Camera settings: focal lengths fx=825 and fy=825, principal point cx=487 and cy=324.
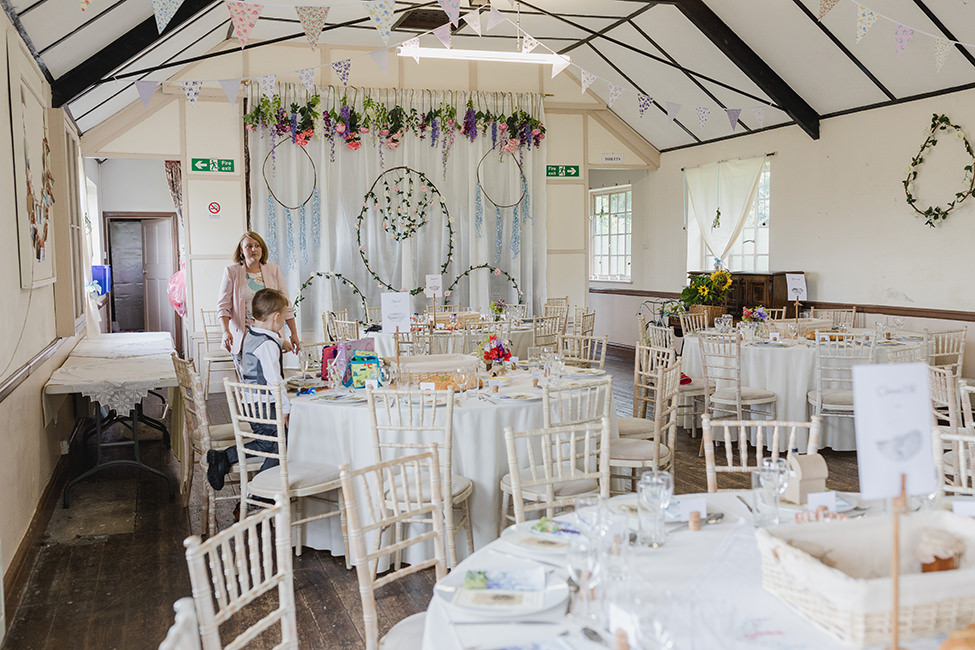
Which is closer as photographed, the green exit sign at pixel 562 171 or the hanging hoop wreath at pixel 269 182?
the hanging hoop wreath at pixel 269 182

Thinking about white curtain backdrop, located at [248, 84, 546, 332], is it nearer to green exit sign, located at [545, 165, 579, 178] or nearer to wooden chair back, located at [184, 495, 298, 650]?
green exit sign, located at [545, 165, 579, 178]

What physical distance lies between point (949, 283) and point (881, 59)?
230cm

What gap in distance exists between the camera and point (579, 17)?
32.2ft

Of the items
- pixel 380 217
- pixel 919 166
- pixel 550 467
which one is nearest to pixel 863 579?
pixel 550 467

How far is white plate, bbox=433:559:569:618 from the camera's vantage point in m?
1.91

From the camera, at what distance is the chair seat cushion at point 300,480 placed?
4.21 metres

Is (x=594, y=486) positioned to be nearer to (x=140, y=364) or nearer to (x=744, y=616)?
(x=744, y=616)

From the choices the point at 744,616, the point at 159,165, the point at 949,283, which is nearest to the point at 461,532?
the point at 744,616

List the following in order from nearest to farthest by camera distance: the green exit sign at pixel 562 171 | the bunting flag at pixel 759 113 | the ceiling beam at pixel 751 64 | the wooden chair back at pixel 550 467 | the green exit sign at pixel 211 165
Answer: the wooden chair back at pixel 550 467 → the ceiling beam at pixel 751 64 → the bunting flag at pixel 759 113 → the green exit sign at pixel 211 165 → the green exit sign at pixel 562 171

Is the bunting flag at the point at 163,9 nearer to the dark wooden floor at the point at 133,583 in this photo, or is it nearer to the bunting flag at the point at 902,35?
the dark wooden floor at the point at 133,583

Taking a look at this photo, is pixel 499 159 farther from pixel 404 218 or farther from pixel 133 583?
pixel 133 583

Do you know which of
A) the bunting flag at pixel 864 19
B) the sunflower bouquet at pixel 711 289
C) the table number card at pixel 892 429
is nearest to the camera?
the table number card at pixel 892 429

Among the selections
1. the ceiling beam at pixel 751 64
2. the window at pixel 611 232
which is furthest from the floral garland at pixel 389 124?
the ceiling beam at pixel 751 64

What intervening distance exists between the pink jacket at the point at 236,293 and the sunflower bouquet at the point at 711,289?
221 inches
